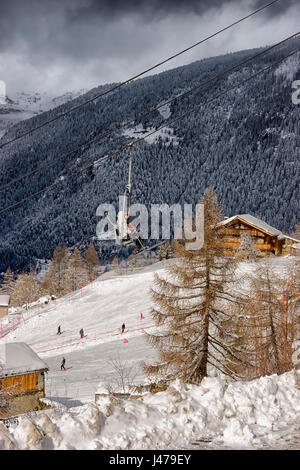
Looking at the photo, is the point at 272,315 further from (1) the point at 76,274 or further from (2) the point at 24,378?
(1) the point at 76,274

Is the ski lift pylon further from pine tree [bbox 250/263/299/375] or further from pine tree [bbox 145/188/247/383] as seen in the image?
pine tree [bbox 250/263/299/375]

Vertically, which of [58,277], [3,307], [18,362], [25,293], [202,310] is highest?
[202,310]

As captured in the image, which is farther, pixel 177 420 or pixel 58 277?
pixel 58 277

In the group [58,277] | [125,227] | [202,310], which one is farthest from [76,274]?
[125,227]

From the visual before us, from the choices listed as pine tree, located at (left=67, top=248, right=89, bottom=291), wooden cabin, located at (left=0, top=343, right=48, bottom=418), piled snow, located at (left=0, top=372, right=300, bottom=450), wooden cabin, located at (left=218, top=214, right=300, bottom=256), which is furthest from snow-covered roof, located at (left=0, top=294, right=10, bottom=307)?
piled snow, located at (left=0, top=372, right=300, bottom=450)

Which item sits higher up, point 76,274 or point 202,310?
point 202,310

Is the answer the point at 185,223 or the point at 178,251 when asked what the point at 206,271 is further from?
the point at 185,223
